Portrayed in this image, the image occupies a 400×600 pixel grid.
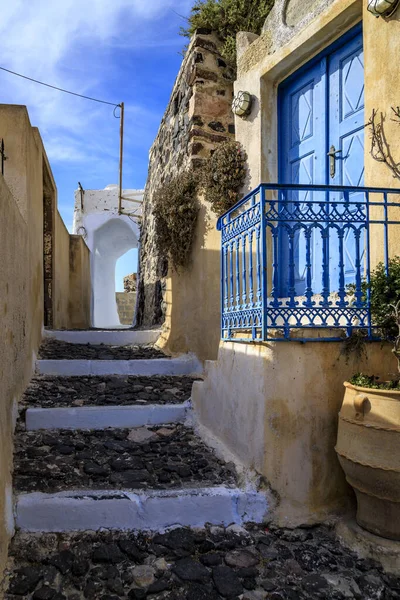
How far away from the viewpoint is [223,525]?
2904 mm

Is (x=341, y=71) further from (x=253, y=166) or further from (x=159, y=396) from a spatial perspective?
(x=159, y=396)

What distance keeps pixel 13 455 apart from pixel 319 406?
6.69 feet

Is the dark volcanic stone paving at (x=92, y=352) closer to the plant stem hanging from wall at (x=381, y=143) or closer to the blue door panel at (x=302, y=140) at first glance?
the blue door panel at (x=302, y=140)

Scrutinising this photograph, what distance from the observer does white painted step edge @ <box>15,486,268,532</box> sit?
110 inches

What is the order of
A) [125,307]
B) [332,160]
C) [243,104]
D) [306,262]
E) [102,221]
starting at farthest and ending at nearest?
[125,307]
[102,221]
[243,104]
[332,160]
[306,262]

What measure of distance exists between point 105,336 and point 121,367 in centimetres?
143

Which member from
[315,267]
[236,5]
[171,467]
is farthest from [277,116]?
[171,467]

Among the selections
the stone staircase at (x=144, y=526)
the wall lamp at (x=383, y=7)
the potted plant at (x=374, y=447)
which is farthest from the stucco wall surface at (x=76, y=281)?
the potted plant at (x=374, y=447)

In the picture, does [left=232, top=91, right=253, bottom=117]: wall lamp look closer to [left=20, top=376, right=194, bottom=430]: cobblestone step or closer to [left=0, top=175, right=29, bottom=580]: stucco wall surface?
[left=0, top=175, right=29, bottom=580]: stucco wall surface

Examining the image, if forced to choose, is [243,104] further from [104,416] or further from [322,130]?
[104,416]

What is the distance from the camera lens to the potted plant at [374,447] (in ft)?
8.29

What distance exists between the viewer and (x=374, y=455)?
8.39ft

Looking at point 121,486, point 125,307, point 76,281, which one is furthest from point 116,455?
point 125,307

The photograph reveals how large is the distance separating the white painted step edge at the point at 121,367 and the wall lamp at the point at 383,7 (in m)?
3.69
